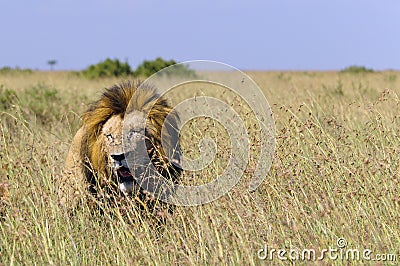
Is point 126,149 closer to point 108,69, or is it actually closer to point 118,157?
point 118,157

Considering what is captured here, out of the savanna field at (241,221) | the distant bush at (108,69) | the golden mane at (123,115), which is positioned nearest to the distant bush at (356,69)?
the distant bush at (108,69)

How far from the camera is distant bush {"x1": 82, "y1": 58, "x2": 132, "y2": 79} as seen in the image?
2311 centimetres

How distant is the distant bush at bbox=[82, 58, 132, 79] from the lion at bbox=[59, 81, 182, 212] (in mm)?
18805

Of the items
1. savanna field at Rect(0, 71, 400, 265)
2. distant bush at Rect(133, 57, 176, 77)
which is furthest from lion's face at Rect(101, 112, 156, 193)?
distant bush at Rect(133, 57, 176, 77)

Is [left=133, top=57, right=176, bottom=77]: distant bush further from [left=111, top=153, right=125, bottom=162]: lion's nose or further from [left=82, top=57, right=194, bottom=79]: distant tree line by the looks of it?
[left=111, top=153, right=125, bottom=162]: lion's nose

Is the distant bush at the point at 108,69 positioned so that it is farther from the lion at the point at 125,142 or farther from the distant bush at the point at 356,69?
the lion at the point at 125,142

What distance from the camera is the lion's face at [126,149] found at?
3.90 metres

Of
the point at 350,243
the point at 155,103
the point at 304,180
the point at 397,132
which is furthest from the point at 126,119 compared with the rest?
the point at 397,132

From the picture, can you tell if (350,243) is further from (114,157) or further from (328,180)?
(114,157)

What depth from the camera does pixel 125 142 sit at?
3.96 meters

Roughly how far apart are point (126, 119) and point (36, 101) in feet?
26.3

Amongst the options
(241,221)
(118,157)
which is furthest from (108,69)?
(241,221)

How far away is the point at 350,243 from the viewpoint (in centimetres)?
331

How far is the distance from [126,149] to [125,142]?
68 mm
